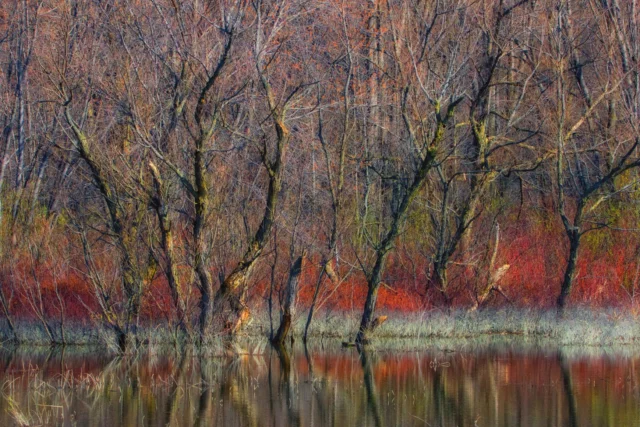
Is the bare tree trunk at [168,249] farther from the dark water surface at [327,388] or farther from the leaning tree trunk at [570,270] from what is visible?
the leaning tree trunk at [570,270]

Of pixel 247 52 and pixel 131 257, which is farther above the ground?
pixel 247 52

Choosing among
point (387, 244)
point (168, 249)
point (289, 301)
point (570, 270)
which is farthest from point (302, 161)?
point (570, 270)

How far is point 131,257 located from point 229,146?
266 centimetres

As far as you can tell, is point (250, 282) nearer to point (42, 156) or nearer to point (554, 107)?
point (42, 156)

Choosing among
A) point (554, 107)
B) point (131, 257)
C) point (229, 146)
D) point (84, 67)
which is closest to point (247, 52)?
point (229, 146)

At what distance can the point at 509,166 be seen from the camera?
68.7ft

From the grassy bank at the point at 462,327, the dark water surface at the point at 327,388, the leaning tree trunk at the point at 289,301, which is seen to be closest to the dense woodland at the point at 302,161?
the leaning tree trunk at the point at 289,301

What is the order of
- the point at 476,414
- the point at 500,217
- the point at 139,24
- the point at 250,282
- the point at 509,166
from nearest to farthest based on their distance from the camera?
the point at 476,414 → the point at 139,24 → the point at 250,282 → the point at 509,166 → the point at 500,217

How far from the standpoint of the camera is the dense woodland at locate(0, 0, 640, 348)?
16.6 metres

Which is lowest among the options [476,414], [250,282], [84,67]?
[476,414]

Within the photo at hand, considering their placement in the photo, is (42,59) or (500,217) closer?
(42,59)

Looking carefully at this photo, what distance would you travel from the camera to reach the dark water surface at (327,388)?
36.6 feet

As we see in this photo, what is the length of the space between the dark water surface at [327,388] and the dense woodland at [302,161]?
147 cm

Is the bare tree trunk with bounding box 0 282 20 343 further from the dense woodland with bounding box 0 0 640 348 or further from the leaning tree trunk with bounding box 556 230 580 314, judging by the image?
the leaning tree trunk with bounding box 556 230 580 314
